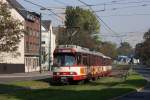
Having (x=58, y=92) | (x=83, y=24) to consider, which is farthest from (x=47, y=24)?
(x=58, y=92)

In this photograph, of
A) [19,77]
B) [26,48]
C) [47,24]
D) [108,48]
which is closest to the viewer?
[19,77]

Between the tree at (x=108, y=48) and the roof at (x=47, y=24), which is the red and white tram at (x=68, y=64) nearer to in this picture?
the roof at (x=47, y=24)

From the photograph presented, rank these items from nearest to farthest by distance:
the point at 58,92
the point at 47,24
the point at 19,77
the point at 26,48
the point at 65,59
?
1. the point at 58,92
2. the point at 65,59
3. the point at 19,77
4. the point at 26,48
5. the point at 47,24

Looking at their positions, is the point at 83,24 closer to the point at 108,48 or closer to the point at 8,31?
the point at 108,48

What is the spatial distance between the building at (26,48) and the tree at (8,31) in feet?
174

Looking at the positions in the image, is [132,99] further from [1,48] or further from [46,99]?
[1,48]

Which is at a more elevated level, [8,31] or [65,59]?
[8,31]

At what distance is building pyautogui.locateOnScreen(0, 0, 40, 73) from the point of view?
8514cm

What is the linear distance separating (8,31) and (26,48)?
7044cm

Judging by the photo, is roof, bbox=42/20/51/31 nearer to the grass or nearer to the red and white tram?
the red and white tram

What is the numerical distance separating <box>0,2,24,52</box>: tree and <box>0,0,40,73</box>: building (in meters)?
52.9

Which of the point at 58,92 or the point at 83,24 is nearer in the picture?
the point at 58,92

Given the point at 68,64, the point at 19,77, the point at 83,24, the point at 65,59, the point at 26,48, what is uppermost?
the point at 83,24

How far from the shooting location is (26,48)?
98.1m
